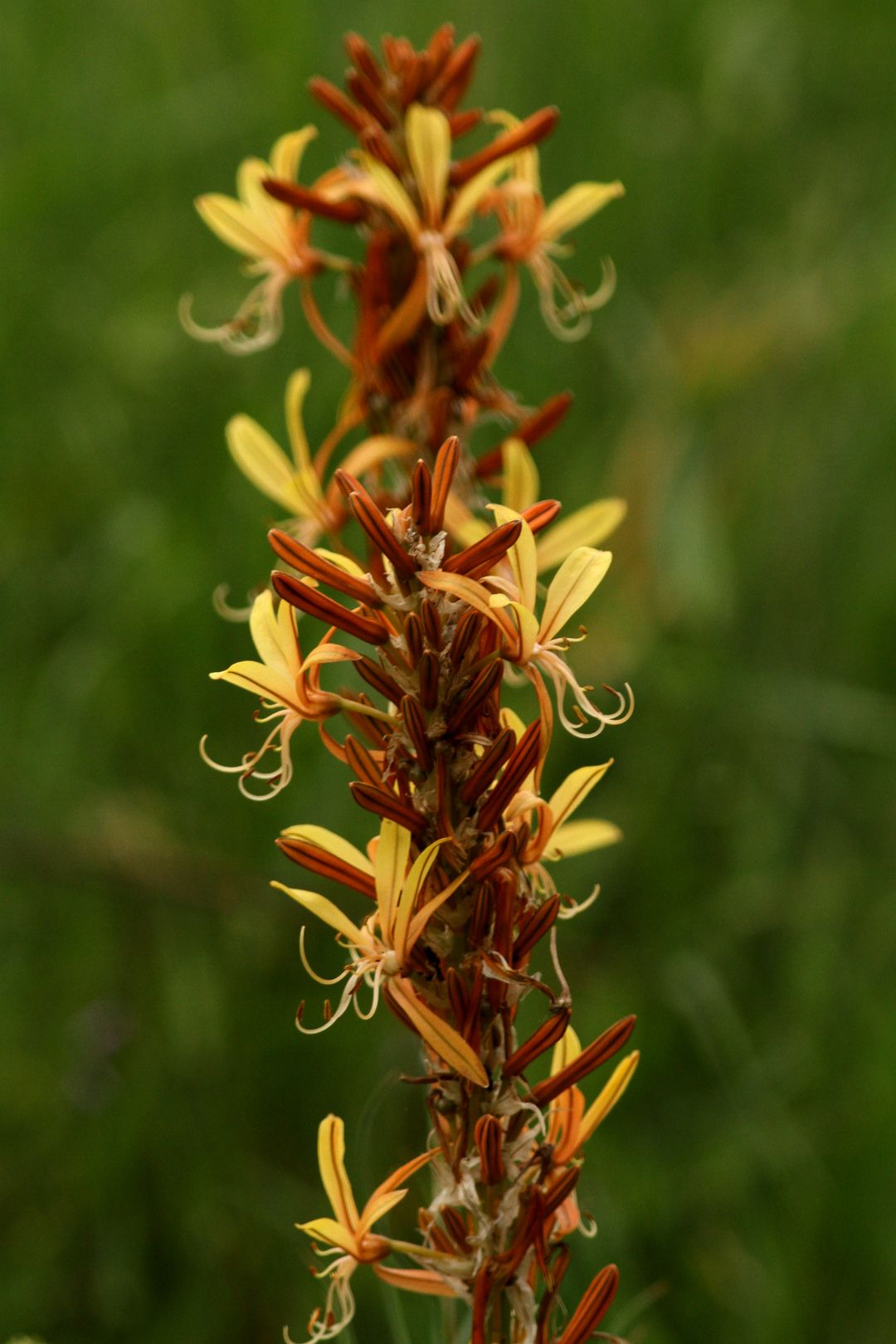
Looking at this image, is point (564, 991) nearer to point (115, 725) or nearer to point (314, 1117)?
point (314, 1117)

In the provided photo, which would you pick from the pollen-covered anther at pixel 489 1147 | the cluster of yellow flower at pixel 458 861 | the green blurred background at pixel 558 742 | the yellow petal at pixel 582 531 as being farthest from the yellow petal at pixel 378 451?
the green blurred background at pixel 558 742

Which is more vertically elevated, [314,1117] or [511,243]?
[511,243]

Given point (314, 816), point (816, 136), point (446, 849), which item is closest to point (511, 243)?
point (446, 849)

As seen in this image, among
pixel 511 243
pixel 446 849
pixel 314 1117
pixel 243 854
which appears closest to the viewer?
pixel 446 849

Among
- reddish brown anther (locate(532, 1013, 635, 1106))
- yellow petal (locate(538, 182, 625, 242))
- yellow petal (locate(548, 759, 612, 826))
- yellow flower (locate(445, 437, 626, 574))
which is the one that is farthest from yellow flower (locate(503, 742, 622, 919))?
yellow petal (locate(538, 182, 625, 242))

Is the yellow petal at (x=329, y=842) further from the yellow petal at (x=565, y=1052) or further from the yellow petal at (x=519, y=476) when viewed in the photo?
the yellow petal at (x=519, y=476)

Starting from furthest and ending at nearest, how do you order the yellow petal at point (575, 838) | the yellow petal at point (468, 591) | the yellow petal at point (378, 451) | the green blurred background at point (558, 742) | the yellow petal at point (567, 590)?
1. the green blurred background at point (558, 742)
2. the yellow petal at point (378, 451)
3. the yellow petal at point (575, 838)
4. the yellow petal at point (567, 590)
5. the yellow petal at point (468, 591)
